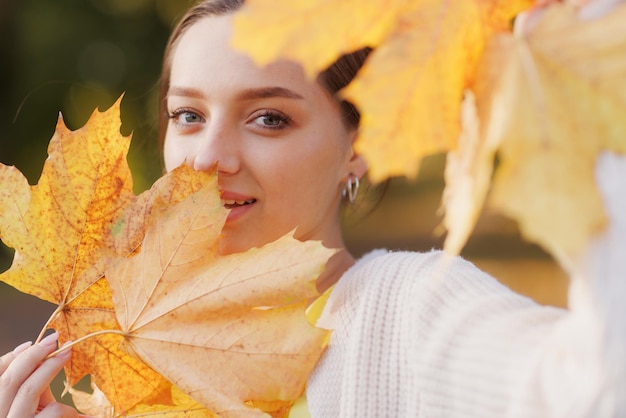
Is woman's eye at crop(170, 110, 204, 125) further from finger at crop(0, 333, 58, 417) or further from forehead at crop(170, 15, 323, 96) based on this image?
finger at crop(0, 333, 58, 417)

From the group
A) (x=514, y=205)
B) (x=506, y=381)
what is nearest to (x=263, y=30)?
(x=514, y=205)

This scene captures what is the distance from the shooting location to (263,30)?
540 millimetres

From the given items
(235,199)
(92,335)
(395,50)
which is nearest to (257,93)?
(235,199)

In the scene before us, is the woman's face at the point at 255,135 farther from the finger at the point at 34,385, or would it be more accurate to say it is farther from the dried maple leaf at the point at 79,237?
the finger at the point at 34,385

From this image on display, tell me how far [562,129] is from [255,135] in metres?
0.70

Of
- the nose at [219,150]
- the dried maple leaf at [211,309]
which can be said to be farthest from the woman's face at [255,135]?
the dried maple leaf at [211,309]

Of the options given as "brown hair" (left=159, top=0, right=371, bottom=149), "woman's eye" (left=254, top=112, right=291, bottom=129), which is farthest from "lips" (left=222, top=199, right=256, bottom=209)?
"brown hair" (left=159, top=0, right=371, bottom=149)

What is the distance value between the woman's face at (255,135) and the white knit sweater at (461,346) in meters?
→ 0.16

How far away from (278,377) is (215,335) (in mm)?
91

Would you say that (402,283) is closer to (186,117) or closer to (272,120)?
(272,120)

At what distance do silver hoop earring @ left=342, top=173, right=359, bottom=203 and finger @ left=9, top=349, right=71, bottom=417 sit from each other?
0.59 m

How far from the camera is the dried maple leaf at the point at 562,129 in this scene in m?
0.50

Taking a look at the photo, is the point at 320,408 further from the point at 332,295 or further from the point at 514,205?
the point at 514,205

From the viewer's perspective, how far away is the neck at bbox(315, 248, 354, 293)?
4.44 ft
